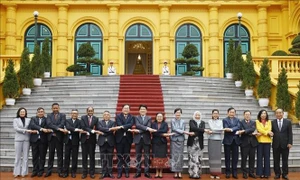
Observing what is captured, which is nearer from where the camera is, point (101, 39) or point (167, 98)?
point (167, 98)

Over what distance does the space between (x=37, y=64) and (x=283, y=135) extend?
12.2 meters

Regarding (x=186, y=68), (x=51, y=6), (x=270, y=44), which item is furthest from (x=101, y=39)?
(x=270, y=44)

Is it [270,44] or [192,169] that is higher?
[270,44]

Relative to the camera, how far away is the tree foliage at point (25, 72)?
17.8 metres

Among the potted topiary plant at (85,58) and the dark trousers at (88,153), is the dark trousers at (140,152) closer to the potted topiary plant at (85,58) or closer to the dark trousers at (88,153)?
the dark trousers at (88,153)

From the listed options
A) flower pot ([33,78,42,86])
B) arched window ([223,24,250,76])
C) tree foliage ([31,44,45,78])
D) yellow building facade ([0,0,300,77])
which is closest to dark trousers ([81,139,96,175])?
flower pot ([33,78,42,86])

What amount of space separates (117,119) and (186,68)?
15.8m

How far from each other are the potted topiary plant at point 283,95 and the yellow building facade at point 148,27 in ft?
34.1

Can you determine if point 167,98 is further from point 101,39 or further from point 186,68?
point 101,39

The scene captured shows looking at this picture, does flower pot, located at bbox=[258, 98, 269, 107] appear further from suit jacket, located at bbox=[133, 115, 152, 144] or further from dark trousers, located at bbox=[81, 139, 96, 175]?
dark trousers, located at bbox=[81, 139, 96, 175]

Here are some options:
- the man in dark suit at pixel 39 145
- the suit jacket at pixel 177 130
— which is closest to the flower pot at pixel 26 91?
the man in dark suit at pixel 39 145

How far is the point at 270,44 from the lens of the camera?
2673 centimetres

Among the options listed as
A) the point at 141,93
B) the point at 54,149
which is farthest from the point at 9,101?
the point at 54,149

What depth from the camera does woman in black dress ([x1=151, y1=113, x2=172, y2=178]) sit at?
10.9 meters
